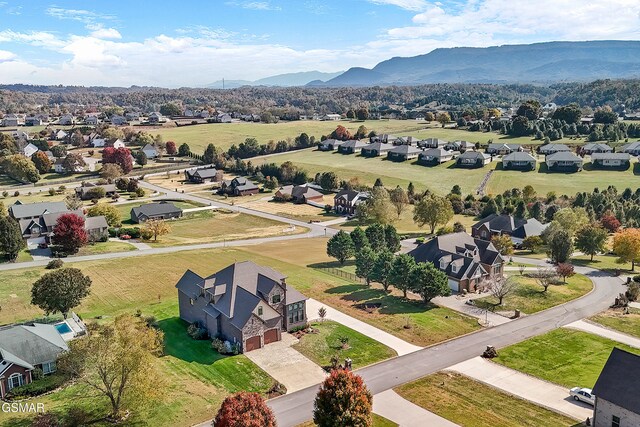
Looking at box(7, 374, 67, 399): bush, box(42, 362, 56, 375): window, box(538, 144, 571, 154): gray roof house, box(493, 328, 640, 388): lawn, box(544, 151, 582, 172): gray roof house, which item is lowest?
box(493, 328, 640, 388): lawn

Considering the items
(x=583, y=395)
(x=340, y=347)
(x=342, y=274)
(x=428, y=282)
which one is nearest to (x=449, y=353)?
(x=340, y=347)

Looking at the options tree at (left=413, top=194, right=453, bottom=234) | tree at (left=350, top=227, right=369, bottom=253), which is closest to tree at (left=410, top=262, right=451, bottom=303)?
tree at (left=350, top=227, right=369, bottom=253)

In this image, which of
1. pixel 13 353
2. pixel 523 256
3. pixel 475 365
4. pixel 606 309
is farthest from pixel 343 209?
pixel 13 353

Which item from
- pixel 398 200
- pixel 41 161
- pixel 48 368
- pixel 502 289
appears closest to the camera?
pixel 48 368

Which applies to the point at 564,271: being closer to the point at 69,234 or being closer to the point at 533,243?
the point at 533,243

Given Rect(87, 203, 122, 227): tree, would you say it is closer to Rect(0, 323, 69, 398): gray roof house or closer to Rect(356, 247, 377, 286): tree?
Rect(0, 323, 69, 398): gray roof house

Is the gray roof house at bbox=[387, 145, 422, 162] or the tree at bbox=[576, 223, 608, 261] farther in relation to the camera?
the gray roof house at bbox=[387, 145, 422, 162]
